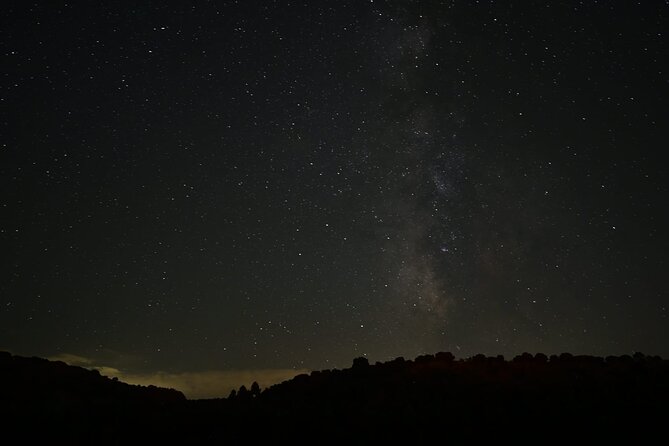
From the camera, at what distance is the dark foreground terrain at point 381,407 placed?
60.6 ft

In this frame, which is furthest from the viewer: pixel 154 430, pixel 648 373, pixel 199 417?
pixel 648 373

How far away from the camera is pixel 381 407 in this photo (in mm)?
22516

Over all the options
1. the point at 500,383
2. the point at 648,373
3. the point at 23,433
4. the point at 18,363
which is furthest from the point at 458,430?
the point at 18,363

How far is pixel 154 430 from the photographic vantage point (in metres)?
20.2

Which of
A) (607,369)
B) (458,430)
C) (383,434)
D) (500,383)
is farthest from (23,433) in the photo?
(607,369)

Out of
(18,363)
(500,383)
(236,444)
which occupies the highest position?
(18,363)

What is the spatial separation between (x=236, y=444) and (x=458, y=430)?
8.24 m

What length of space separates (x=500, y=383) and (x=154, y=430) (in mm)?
16389

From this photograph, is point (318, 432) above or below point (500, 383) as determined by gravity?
below

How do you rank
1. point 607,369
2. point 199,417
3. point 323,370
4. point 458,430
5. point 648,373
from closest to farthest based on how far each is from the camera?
point 458,430, point 199,417, point 648,373, point 607,369, point 323,370

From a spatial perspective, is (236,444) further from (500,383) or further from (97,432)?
(500,383)

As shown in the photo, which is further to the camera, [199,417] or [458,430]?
[199,417]

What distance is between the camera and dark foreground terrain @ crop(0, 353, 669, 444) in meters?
18.5

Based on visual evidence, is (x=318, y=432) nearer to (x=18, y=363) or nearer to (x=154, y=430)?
(x=154, y=430)
